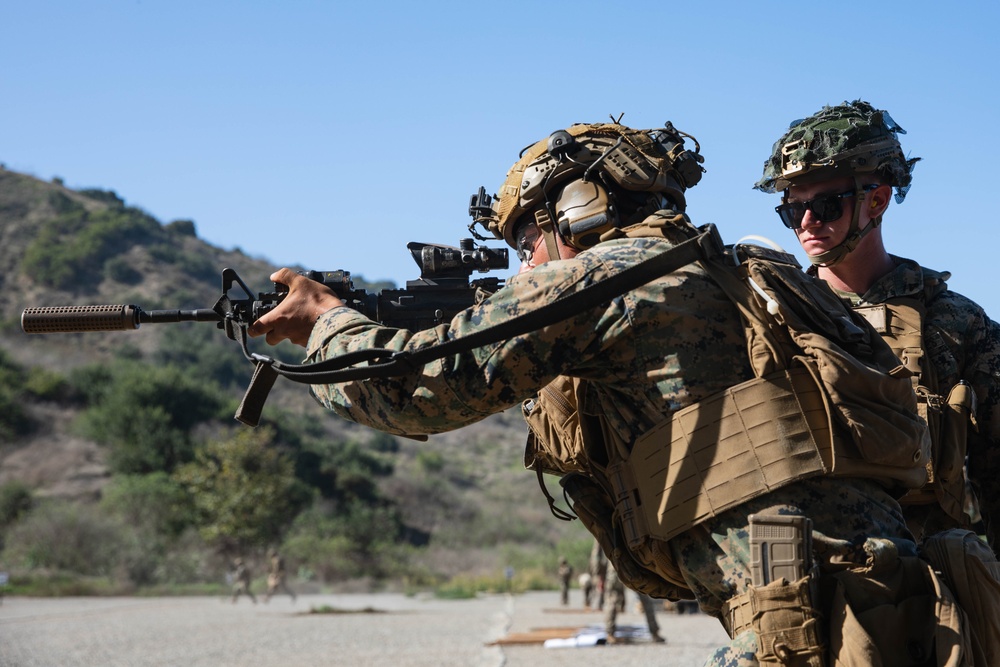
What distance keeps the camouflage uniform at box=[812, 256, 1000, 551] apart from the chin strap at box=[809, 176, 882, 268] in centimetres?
17

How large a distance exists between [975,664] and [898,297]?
1639 mm

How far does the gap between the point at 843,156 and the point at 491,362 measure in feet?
6.48

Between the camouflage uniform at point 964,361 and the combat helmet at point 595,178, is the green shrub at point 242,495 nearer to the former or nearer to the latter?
the camouflage uniform at point 964,361

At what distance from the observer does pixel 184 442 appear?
51.8 metres

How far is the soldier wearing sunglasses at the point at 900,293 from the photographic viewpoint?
12.8 ft

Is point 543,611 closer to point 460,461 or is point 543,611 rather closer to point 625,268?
point 625,268

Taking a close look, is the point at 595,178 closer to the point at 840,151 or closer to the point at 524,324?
the point at 524,324

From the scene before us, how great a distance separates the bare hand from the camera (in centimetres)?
335

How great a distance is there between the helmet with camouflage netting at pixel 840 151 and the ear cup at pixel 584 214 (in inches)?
49.4

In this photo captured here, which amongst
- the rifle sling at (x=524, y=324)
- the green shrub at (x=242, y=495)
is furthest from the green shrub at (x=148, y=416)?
the rifle sling at (x=524, y=324)

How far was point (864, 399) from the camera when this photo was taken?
112 inches

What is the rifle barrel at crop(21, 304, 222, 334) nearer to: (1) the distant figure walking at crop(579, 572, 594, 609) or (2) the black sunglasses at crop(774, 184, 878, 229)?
(2) the black sunglasses at crop(774, 184, 878, 229)

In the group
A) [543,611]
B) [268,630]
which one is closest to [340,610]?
[543,611]

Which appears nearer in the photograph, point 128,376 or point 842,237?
point 842,237
